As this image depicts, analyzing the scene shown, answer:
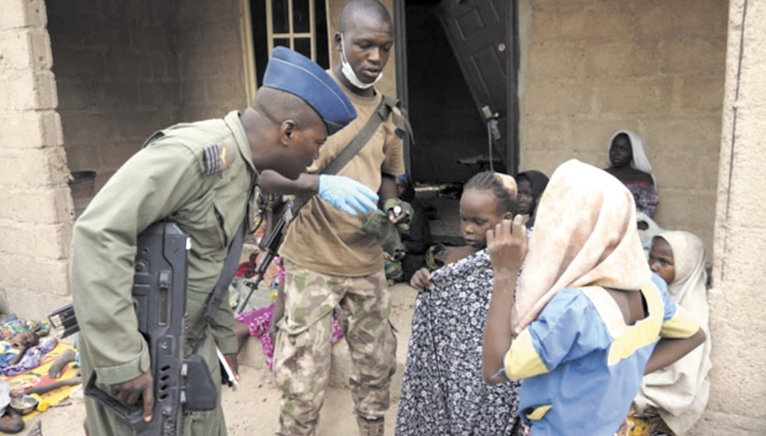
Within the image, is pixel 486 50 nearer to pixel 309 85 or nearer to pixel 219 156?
pixel 309 85

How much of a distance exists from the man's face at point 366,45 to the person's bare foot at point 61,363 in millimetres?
2973

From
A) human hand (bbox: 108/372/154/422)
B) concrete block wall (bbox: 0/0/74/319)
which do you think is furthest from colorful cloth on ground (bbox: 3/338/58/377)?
human hand (bbox: 108/372/154/422)

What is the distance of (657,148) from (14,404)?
15.0 feet

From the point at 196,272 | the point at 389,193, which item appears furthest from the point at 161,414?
the point at 389,193

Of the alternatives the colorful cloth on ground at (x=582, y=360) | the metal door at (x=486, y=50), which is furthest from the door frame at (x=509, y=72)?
the colorful cloth on ground at (x=582, y=360)

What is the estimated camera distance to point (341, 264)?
2498 mm

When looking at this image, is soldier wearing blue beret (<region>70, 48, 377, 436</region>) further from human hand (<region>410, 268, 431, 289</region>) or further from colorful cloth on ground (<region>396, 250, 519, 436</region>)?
colorful cloth on ground (<region>396, 250, 519, 436</region>)

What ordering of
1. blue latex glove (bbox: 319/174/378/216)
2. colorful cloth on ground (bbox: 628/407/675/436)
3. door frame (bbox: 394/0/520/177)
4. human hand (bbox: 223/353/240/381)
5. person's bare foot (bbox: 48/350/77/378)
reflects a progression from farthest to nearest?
door frame (bbox: 394/0/520/177) < person's bare foot (bbox: 48/350/77/378) < colorful cloth on ground (bbox: 628/407/675/436) < blue latex glove (bbox: 319/174/378/216) < human hand (bbox: 223/353/240/381)

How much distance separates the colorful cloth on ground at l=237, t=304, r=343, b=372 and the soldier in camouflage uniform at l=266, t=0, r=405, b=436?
39.2 inches

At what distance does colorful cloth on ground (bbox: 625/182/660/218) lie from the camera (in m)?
4.33

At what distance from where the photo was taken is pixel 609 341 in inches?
59.6

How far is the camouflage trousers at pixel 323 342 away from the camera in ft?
8.16

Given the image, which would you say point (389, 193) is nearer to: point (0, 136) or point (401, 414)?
point (401, 414)

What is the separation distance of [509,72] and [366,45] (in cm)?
257
